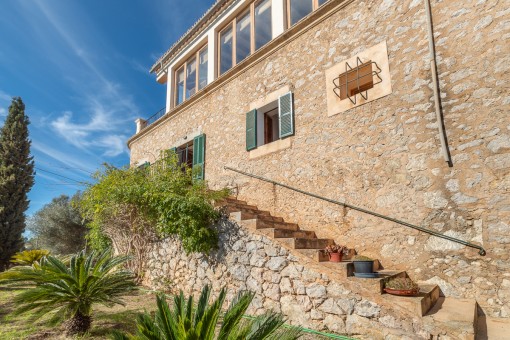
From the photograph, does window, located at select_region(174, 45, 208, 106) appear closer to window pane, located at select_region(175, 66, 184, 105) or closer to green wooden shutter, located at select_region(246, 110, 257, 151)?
window pane, located at select_region(175, 66, 184, 105)

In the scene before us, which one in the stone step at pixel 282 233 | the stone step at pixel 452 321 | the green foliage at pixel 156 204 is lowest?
the stone step at pixel 452 321

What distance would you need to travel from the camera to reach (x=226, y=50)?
355 inches

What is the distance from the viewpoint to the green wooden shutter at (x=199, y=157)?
27.6ft

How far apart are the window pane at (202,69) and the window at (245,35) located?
0.83 meters

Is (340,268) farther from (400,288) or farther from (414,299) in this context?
(414,299)

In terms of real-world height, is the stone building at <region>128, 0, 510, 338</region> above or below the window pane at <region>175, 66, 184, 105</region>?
below

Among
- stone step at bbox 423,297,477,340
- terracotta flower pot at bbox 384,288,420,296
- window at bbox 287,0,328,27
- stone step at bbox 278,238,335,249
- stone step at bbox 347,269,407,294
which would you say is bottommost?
stone step at bbox 423,297,477,340

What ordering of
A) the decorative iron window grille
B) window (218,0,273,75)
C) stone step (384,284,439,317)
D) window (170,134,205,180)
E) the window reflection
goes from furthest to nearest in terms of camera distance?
the window reflection < window (170,134,205,180) < window (218,0,273,75) < the decorative iron window grille < stone step (384,284,439,317)

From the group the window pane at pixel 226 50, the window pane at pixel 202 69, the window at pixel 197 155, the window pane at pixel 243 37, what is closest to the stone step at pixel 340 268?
the window at pixel 197 155

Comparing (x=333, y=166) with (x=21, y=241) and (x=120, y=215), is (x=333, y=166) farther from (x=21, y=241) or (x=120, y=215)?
(x=21, y=241)

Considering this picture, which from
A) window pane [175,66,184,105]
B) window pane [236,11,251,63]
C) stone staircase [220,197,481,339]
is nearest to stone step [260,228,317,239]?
stone staircase [220,197,481,339]

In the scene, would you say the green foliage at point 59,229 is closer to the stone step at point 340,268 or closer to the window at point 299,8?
the window at point 299,8

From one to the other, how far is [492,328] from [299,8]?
695 cm

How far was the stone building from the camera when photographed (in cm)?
371
